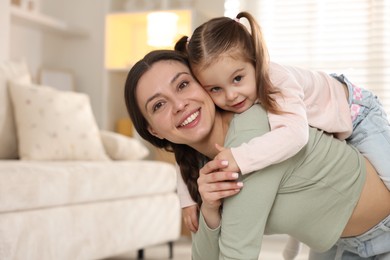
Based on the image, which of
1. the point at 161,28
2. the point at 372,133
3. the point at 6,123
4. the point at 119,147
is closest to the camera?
the point at 372,133

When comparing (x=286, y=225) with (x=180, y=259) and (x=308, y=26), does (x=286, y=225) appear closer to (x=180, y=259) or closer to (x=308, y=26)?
(x=180, y=259)

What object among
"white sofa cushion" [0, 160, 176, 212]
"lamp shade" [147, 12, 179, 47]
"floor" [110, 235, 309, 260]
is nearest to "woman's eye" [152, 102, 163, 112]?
"white sofa cushion" [0, 160, 176, 212]

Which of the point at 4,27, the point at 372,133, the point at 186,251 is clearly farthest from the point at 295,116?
the point at 4,27

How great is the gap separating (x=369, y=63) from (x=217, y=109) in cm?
289

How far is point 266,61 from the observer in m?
1.40

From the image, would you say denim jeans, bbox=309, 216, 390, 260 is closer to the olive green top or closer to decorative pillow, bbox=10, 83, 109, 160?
the olive green top

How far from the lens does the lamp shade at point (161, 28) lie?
424cm

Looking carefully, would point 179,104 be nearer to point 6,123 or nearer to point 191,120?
point 191,120

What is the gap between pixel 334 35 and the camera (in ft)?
13.8

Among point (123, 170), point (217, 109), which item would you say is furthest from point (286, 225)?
point (123, 170)

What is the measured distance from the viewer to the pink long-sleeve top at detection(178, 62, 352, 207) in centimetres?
A: 121

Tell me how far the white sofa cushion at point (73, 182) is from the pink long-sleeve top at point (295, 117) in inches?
34.2

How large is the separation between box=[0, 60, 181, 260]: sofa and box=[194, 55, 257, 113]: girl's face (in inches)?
39.9

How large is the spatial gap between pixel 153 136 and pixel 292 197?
0.44 meters
